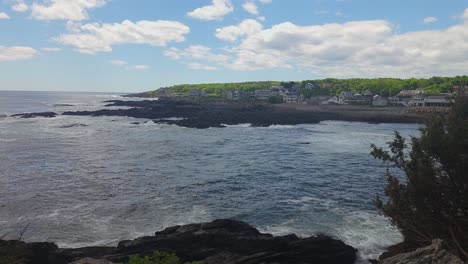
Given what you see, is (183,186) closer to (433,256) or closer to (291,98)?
(433,256)

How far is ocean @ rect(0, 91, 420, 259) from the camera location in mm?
25391

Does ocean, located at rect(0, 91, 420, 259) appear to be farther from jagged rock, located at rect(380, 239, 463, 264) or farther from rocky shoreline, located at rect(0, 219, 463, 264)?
jagged rock, located at rect(380, 239, 463, 264)

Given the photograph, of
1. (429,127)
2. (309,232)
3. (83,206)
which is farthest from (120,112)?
(429,127)

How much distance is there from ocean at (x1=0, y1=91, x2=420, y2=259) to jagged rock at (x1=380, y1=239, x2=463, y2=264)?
6186mm

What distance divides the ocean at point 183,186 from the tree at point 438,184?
630 centimetres

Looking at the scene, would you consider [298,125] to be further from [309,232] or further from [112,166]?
[309,232]

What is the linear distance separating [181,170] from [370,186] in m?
19.6

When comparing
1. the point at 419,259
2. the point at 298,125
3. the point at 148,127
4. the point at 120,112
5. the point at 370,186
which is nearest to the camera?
the point at 419,259

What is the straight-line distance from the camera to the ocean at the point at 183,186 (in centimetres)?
2539

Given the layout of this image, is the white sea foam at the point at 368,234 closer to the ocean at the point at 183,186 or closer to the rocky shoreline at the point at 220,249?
the ocean at the point at 183,186

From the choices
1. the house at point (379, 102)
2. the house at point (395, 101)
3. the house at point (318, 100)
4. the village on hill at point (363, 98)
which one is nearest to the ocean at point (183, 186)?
the village on hill at point (363, 98)

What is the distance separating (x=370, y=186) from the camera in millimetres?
35844

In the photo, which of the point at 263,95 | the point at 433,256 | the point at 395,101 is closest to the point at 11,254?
the point at 433,256

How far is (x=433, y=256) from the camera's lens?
1370 cm
